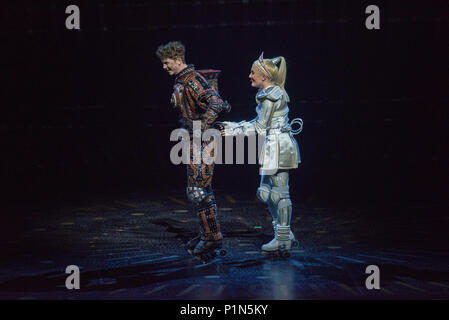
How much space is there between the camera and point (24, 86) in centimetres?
846

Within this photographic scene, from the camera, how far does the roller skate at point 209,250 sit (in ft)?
15.6

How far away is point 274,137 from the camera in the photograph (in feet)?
15.3

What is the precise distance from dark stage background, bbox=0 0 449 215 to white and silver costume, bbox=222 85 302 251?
258 cm

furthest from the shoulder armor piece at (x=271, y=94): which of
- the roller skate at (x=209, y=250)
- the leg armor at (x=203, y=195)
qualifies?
the roller skate at (x=209, y=250)

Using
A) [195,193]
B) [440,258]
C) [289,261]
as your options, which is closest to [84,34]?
[195,193]

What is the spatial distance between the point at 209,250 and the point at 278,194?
0.67 metres

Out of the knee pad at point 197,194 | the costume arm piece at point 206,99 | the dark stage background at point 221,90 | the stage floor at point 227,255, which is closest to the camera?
the stage floor at point 227,255

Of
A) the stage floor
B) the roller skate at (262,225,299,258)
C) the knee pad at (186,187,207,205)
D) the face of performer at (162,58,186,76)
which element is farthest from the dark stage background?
the face of performer at (162,58,186,76)

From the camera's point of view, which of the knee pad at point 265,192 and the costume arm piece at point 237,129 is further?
the knee pad at point 265,192

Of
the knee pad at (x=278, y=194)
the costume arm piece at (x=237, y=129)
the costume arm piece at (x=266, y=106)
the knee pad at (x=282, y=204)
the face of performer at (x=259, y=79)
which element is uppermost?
the face of performer at (x=259, y=79)

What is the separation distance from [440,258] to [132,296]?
7.54ft

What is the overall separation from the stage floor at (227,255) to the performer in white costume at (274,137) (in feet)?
1.02

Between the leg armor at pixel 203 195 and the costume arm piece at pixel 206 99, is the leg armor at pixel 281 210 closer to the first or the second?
the leg armor at pixel 203 195

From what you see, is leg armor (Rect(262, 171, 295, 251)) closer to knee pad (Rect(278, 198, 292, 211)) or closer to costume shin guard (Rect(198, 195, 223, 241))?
knee pad (Rect(278, 198, 292, 211))
